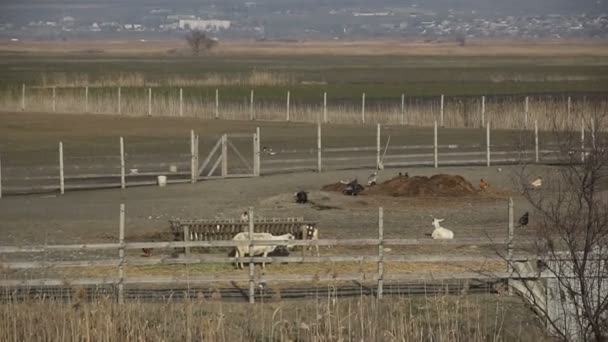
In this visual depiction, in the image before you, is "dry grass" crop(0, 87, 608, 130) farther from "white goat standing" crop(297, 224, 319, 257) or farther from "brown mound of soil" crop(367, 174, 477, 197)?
"white goat standing" crop(297, 224, 319, 257)

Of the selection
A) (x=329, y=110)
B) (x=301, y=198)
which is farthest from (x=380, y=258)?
(x=329, y=110)

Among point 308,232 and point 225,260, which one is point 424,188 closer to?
point 308,232

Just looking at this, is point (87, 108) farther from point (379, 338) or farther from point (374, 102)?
point (379, 338)

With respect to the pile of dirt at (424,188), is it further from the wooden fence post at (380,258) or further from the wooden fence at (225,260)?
the wooden fence post at (380,258)

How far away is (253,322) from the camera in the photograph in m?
17.9

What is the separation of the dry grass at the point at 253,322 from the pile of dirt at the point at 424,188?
13.7m

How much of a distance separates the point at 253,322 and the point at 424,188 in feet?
51.2

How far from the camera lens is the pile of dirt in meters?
32.8

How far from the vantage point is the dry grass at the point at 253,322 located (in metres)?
15.9

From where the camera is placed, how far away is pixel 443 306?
16.8m

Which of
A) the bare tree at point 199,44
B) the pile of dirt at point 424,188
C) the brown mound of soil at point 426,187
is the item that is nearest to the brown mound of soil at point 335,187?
the pile of dirt at point 424,188

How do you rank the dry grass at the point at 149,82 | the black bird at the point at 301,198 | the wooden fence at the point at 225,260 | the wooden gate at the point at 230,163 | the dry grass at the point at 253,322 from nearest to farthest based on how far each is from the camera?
1. the dry grass at the point at 253,322
2. the wooden fence at the point at 225,260
3. the black bird at the point at 301,198
4. the wooden gate at the point at 230,163
5. the dry grass at the point at 149,82

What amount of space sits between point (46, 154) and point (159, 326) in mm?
28956

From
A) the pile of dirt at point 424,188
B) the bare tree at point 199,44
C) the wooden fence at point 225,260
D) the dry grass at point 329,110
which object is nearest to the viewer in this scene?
the wooden fence at point 225,260
